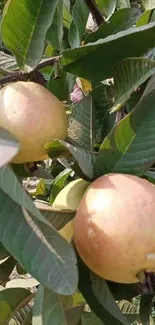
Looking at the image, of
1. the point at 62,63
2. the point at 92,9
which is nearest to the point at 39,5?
the point at 62,63

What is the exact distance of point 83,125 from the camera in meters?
0.86

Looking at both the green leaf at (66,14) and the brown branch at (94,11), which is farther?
the green leaf at (66,14)

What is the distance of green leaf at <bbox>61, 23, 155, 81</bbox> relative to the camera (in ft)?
2.51

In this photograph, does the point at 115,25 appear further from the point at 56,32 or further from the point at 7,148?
the point at 7,148

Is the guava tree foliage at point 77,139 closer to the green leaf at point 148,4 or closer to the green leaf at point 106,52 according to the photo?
the green leaf at point 106,52

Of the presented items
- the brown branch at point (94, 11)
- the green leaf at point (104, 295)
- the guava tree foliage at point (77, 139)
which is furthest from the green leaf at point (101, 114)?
the green leaf at point (104, 295)

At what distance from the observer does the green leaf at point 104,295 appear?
0.78 meters

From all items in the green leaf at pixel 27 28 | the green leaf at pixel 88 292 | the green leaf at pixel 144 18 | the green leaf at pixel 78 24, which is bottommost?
the green leaf at pixel 88 292

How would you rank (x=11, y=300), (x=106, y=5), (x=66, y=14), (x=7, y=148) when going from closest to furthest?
1. (x=7, y=148)
2. (x=11, y=300)
3. (x=106, y=5)
4. (x=66, y=14)

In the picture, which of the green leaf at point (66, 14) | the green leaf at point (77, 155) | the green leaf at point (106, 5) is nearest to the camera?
the green leaf at point (77, 155)

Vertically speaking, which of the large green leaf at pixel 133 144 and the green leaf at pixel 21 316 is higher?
the large green leaf at pixel 133 144

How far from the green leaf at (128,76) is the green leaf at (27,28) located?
102 millimetres

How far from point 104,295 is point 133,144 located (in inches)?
7.1

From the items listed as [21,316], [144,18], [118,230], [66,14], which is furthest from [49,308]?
[66,14]
